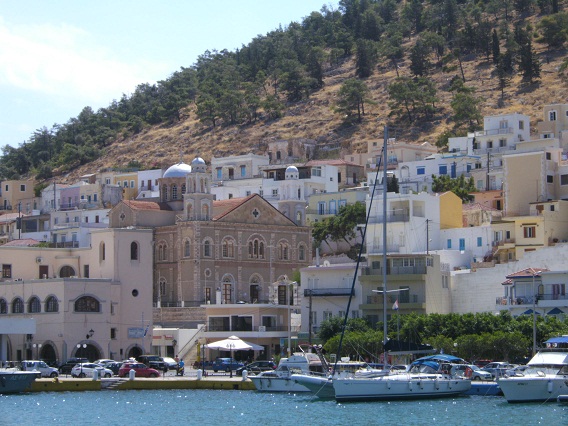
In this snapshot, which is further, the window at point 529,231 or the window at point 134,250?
the window at point 529,231

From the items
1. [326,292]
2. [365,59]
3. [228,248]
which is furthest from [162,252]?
[365,59]

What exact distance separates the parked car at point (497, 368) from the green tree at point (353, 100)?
100m

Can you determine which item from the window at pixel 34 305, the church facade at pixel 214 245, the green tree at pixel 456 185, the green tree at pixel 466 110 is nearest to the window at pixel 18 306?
the window at pixel 34 305

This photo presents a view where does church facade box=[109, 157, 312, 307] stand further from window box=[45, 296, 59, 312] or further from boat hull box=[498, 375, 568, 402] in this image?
boat hull box=[498, 375, 568, 402]

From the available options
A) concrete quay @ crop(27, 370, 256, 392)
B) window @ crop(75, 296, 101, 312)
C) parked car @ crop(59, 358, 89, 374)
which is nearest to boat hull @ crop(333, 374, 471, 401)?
concrete quay @ crop(27, 370, 256, 392)

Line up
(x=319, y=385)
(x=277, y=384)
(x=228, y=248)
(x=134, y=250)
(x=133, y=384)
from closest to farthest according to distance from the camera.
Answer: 1. (x=319, y=385)
2. (x=277, y=384)
3. (x=133, y=384)
4. (x=134, y=250)
5. (x=228, y=248)

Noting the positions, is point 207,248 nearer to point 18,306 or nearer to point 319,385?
point 18,306

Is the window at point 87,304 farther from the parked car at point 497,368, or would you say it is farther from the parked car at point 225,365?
the parked car at point 497,368

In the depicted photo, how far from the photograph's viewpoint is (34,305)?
8975 centimetres

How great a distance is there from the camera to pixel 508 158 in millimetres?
102750

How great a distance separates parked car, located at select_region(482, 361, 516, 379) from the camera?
6562 centimetres

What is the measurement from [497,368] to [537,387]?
634 centimetres

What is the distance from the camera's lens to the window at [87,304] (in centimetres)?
8812

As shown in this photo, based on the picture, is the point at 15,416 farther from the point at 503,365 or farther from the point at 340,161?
the point at 340,161
